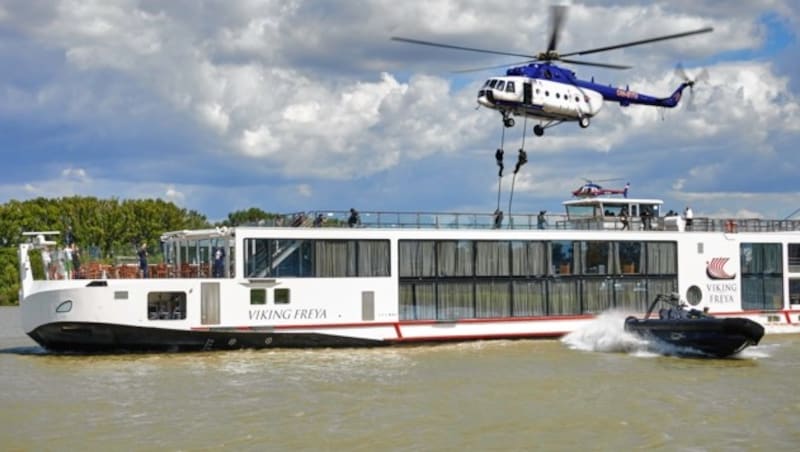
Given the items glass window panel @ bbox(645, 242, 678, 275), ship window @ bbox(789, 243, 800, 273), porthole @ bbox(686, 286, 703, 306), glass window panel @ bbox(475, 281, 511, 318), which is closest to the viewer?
glass window panel @ bbox(475, 281, 511, 318)

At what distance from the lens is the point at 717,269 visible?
4106 centimetres

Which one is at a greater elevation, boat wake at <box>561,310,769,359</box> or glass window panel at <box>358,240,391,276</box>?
glass window panel at <box>358,240,391,276</box>

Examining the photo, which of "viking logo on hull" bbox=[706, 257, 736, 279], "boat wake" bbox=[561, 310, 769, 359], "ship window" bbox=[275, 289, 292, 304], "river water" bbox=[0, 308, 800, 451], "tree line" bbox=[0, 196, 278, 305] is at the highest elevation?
"tree line" bbox=[0, 196, 278, 305]

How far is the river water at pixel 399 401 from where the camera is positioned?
1959 centimetres

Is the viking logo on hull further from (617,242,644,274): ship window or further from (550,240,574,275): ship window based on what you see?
(550,240,574,275): ship window

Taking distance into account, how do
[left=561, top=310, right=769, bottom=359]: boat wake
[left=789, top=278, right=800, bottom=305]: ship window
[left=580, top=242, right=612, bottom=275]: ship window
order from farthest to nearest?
[left=789, top=278, right=800, bottom=305]: ship window < [left=580, top=242, right=612, bottom=275]: ship window < [left=561, top=310, right=769, bottom=359]: boat wake

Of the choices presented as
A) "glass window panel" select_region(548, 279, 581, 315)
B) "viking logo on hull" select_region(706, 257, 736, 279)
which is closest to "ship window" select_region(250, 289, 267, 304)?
"glass window panel" select_region(548, 279, 581, 315)

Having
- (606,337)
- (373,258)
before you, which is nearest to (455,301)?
(373,258)

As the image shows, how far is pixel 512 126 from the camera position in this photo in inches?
1642

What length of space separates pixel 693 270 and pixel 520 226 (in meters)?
7.62

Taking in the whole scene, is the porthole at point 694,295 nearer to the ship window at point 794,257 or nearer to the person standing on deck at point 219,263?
the ship window at point 794,257

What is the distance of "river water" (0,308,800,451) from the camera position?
1959cm

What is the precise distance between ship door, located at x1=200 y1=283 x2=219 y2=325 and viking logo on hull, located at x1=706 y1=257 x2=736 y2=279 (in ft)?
64.8

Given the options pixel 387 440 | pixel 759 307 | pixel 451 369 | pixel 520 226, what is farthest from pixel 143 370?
pixel 759 307
